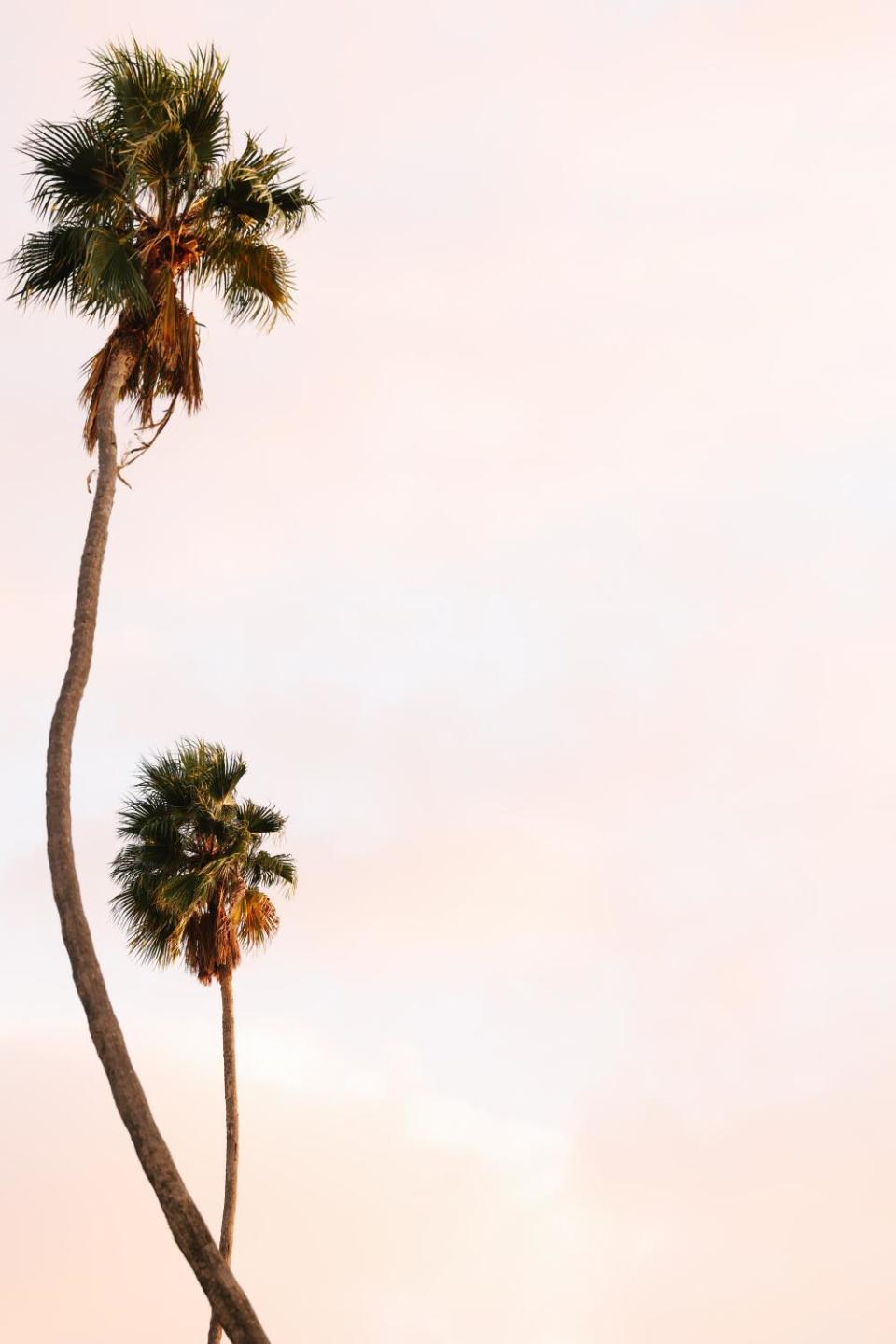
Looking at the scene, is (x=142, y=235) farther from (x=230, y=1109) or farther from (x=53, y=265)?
(x=230, y=1109)

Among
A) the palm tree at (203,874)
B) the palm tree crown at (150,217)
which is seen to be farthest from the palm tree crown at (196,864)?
the palm tree crown at (150,217)

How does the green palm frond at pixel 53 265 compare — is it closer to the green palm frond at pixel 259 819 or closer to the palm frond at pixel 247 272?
the palm frond at pixel 247 272

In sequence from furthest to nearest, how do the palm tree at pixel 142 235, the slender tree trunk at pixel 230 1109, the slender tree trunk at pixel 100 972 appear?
the slender tree trunk at pixel 230 1109 < the palm tree at pixel 142 235 < the slender tree trunk at pixel 100 972

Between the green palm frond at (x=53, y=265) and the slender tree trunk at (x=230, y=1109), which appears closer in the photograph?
the green palm frond at (x=53, y=265)

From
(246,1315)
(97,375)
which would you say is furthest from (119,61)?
(246,1315)

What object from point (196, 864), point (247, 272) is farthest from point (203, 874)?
point (247, 272)

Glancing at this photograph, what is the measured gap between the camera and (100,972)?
13.6 m

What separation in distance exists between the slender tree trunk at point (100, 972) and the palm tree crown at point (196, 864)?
14.1m

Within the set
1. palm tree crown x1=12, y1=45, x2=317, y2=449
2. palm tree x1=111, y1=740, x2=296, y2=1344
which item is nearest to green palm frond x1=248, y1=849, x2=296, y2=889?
palm tree x1=111, y1=740, x2=296, y2=1344

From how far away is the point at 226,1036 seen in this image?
30422 mm

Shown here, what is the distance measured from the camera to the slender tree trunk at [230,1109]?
96.3ft

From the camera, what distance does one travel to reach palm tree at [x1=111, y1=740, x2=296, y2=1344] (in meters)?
29.5

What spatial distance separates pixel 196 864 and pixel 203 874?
727 millimetres

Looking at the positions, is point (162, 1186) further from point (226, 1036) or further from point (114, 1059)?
point (226, 1036)
